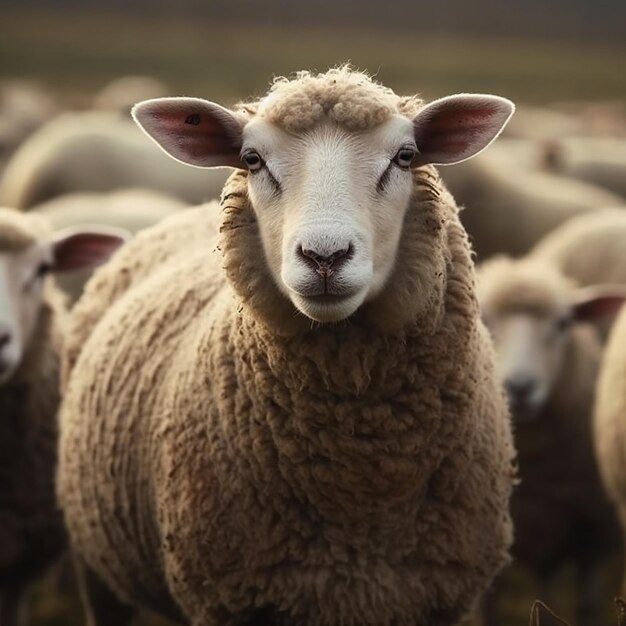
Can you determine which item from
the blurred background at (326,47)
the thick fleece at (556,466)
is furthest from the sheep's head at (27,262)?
the blurred background at (326,47)

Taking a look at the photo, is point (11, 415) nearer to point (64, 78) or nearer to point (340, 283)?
point (340, 283)

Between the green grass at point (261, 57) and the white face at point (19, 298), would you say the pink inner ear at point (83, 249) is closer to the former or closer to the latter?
the white face at point (19, 298)

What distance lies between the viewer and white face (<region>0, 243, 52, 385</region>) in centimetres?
481

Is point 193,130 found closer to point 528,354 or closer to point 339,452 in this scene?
point 339,452

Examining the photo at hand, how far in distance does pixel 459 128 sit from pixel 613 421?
1798 millimetres

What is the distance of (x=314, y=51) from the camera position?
51.2 meters

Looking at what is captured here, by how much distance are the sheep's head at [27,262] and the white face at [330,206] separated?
1.59m

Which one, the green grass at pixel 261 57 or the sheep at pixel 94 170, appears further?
the green grass at pixel 261 57

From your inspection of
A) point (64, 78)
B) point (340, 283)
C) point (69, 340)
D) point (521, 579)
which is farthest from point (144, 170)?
point (64, 78)

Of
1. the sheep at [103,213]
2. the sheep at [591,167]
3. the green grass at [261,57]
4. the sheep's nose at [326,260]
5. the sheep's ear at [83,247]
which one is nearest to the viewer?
the sheep's nose at [326,260]

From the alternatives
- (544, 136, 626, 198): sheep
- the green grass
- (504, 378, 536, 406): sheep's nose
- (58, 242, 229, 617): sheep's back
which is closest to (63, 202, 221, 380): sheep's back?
(58, 242, 229, 617): sheep's back

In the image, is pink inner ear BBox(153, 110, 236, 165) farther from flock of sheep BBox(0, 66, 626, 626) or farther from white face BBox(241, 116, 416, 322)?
white face BBox(241, 116, 416, 322)

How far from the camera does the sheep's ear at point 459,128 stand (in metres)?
3.61

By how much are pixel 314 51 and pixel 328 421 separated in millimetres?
48637
